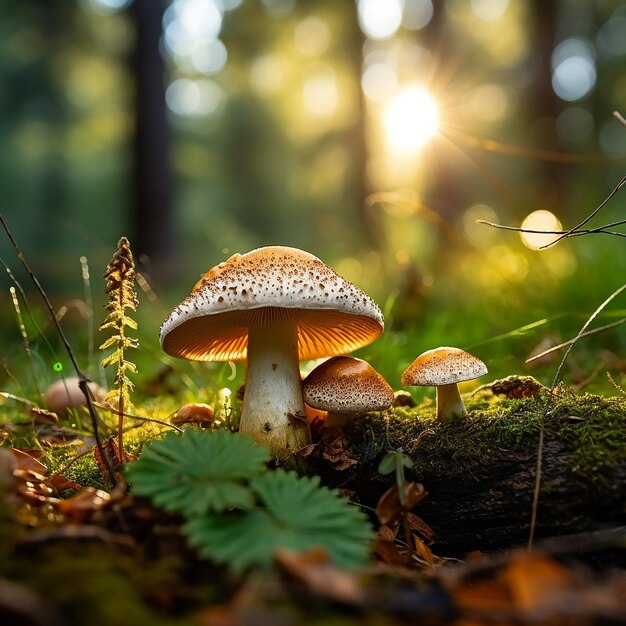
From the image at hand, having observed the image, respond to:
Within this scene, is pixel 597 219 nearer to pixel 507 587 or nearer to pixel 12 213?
pixel 507 587

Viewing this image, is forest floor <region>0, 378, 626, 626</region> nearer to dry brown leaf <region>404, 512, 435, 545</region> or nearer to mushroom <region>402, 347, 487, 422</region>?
dry brown leaf <region>404, 512, 435, 545</region>

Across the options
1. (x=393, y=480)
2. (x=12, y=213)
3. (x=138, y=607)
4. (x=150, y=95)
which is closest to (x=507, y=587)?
(x=138, y=607)

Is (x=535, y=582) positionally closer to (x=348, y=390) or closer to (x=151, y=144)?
(x=348, y=390)

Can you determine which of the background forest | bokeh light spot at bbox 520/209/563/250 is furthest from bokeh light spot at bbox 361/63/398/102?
bokeh light spot at bbox 520/209/563/250

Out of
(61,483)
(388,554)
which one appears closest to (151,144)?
(61,483)

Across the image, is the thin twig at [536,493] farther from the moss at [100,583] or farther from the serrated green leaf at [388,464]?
the moss at [100,583]
